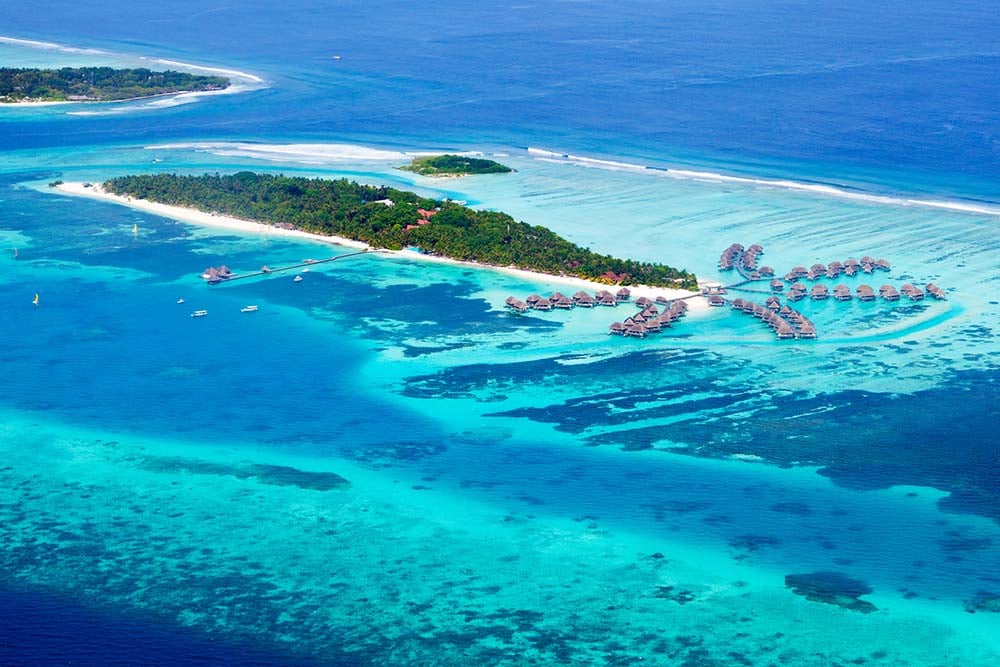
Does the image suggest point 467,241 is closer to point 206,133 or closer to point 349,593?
point 349,593

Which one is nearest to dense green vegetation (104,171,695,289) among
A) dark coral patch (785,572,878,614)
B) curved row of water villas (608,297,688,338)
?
curved row of water villas (608,297,688,338)

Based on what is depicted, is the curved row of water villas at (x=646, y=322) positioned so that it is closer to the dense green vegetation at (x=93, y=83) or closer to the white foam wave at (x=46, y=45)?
the dense green vegetation at (x=93, y=83)

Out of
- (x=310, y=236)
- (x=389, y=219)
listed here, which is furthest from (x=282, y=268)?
(x=389, y=219)

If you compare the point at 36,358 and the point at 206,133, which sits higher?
the point at 206,133

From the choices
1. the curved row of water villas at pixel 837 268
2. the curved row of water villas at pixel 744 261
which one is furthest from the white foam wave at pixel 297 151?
the curved row of water villas at pixel 837 268

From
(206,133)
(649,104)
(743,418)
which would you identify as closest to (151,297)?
(743,418)

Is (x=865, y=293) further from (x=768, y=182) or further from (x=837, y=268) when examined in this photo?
(x=768, y=182)

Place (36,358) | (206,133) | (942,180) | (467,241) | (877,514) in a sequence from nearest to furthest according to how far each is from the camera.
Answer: (877,514) → (36,358) → (467,241) → (942,180) → (206,133)
